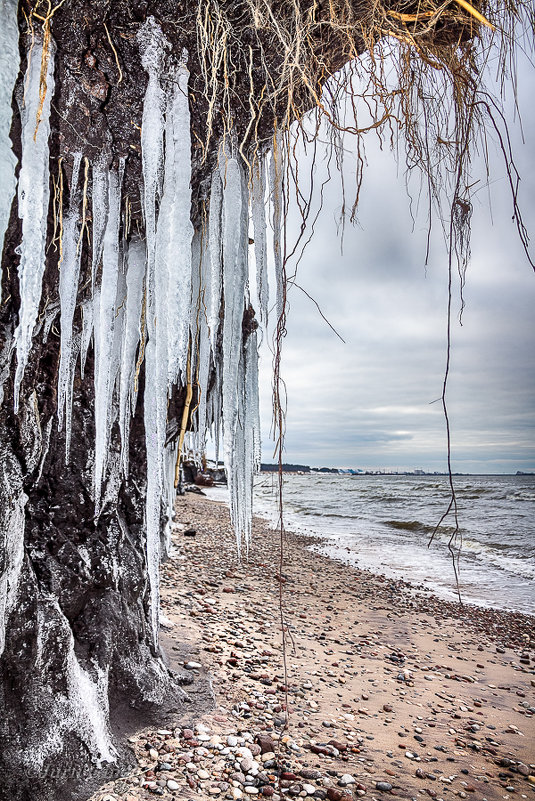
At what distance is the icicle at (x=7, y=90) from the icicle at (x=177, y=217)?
560 mm

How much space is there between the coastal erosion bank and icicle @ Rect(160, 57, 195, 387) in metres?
1.11

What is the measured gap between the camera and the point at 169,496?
11.4 feet

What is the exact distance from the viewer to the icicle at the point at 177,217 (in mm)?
1880

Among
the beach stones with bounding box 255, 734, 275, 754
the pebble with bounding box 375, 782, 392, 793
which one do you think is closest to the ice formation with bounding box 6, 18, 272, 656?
the beach stones with bounding box 255, 734, 275, 754

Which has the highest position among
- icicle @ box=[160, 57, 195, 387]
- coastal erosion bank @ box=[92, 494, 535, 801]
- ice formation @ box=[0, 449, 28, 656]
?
icicle @ box=[160, 57, 195, 387]

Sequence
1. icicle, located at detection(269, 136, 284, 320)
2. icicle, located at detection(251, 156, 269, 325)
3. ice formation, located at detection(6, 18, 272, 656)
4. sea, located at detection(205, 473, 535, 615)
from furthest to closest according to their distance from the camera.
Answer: sea, located at detection(205, 473, 535, 615)
icicle, located at detection(251, 156, 269, 325)
icicle, located at detection(269, 136, 284, 320)
ice formation, located at detection(6, 18, 272, 656)

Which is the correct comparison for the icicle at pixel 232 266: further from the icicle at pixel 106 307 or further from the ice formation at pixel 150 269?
the icicle at pixel 106 307

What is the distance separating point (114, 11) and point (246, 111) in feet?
2.06

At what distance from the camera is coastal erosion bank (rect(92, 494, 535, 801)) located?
7.80 feet

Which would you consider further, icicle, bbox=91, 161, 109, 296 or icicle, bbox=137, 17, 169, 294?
icicle, bbox=91, 161, 109, 296

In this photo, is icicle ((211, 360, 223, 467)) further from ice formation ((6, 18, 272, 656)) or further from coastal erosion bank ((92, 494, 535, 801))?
coastal erosion bank ((92, 494, 535, 801))

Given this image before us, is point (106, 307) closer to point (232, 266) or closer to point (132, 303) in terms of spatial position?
point (132, 303)

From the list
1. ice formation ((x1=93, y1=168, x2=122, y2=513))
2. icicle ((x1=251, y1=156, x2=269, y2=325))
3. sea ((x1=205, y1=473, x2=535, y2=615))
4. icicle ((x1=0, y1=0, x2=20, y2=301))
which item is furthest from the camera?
sea ((x1=205, y1=473, x2=535, y2=615))

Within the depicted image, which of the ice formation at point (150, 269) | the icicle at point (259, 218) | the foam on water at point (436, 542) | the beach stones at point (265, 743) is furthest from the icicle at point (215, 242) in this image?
the beach stones at point (265, 743)
